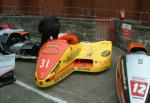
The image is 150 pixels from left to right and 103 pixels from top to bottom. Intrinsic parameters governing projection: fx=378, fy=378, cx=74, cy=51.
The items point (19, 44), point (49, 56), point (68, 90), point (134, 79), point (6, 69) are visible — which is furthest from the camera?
point (19, 44)

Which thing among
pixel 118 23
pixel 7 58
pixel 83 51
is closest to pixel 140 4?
pixel 118 23

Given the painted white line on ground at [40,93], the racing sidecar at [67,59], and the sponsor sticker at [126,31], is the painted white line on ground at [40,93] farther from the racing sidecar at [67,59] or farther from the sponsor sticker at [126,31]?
the sponsor sticker at [126,31]

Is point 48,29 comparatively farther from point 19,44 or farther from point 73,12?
point 73,12

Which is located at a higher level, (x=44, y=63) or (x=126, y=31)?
(x=126, y=31)

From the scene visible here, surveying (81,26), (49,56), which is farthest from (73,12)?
(49,56)

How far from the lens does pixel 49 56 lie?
11.1 meters

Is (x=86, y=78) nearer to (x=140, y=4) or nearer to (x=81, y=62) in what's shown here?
(x=81, y=62)

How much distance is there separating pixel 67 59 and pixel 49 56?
648 mm

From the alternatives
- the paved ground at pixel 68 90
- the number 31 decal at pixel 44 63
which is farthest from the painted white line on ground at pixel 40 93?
the number 31 decal at pixel 44 63

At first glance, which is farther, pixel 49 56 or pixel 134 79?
pixel 49 56

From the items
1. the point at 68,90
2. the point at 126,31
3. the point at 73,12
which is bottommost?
the point at 68,90

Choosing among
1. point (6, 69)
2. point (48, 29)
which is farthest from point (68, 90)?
point (48, 29)

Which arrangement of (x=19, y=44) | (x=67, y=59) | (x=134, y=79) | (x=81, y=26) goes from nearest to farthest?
(x=134, y=79), (x=67, y=59), (x=19, y=44), (x=81, y=26)

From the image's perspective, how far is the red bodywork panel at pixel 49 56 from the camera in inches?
415
